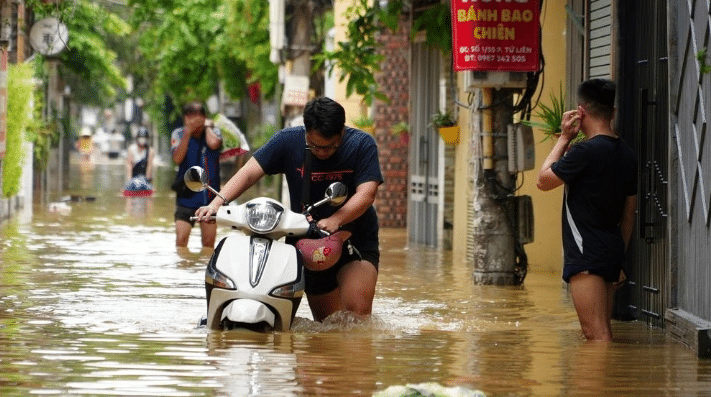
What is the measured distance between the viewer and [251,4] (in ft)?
116

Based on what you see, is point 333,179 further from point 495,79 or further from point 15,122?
point 15,122

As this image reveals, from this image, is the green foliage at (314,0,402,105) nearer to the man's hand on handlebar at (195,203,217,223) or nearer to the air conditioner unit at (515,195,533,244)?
the air conditioner unit at (515,195,533,244)

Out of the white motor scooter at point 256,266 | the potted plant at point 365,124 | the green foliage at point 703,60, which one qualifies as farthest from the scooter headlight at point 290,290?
the potted plant at point 365,124

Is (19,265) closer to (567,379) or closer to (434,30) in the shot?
(434,30)

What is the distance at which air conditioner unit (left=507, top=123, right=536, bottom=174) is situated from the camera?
1460cm

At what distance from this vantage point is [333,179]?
9641 millimetres

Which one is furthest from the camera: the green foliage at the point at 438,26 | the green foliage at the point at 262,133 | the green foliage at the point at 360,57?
the green foliage at the point at 262,133

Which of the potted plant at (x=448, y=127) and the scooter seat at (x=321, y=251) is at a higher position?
the potted plant at (x=448, y=127)

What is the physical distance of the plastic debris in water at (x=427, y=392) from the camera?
6.83m

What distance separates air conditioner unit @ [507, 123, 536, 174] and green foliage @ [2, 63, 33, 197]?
1293cm

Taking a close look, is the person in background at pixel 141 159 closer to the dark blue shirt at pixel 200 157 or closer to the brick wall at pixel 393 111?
the brick wall at pixel 393 111

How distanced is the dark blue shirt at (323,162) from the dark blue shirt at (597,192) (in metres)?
1.11

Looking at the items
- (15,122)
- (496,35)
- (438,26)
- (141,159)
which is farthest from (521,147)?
(141,159)

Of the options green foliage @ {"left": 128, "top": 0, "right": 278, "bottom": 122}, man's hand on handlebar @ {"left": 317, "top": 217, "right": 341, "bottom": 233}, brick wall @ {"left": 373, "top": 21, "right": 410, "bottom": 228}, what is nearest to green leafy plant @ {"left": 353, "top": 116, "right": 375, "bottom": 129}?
brick wall @ {"left": 373, "top": 21, "right": 410, "bottom": 228}
